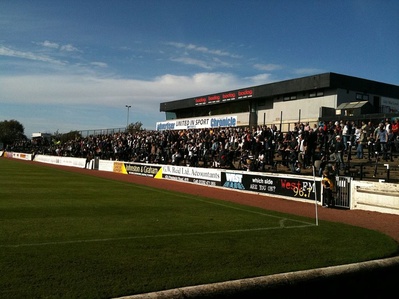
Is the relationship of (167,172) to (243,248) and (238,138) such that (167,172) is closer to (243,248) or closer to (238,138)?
(238,138)

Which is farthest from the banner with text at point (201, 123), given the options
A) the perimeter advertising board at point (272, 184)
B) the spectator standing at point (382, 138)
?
the spectator standing at point (382, 138)

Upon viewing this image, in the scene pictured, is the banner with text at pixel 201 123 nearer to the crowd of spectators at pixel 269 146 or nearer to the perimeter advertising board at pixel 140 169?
the crowd of spectators at pixel 269 146

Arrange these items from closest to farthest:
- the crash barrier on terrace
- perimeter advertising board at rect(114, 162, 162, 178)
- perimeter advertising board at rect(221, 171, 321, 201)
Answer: the crash barrier on terrace
perimeter advertising board at rect(221, 171, 321, 201)
perimeter advertising board at rect(114, 162, 162, 178)

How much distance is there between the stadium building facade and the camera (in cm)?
3550

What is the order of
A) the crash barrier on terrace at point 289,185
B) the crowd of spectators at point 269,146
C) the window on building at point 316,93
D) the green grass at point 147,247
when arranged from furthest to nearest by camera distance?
the window on building at point 316,93
the crowd of spectators at point 269,146
the crash barrier on terrace at point 289,185
the green grass at point 147,247

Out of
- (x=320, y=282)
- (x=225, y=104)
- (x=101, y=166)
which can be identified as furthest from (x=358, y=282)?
(x=225, y=104)

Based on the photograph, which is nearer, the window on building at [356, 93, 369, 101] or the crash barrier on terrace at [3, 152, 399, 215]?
the crash barrier on terrace at [3, 152, 399, 215]

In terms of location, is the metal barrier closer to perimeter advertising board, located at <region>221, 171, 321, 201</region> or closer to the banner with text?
perimeter advertising board, located at <region>221, 171, 321, 201</region>

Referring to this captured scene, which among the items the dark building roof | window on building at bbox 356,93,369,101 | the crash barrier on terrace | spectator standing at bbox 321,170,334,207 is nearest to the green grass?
the crash barrier on terrace

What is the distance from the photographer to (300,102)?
39.1 m

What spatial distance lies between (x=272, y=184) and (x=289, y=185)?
1172mm

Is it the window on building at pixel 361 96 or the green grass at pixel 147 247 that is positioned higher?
the window on building at pixel 361 96

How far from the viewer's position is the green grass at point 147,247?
4.95 meters

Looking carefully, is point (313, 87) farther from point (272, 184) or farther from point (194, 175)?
point (272, 184)
